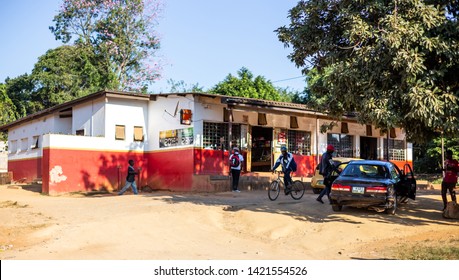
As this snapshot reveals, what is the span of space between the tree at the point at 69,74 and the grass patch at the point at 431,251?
31207mm

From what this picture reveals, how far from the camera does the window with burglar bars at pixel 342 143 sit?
1017 inches

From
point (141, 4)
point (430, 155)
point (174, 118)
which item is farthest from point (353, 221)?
point (141, 4)

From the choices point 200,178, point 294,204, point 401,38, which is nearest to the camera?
point 401,38

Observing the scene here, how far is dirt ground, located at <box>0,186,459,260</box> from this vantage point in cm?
931

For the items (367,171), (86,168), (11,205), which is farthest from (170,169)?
(367,171)

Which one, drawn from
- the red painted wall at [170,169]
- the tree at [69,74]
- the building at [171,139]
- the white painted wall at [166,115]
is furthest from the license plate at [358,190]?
the tree at [69,74]

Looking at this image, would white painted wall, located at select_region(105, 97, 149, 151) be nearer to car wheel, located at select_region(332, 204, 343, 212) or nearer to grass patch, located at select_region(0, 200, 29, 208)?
grass patch, located at select_region(0, 200, 29, 208)

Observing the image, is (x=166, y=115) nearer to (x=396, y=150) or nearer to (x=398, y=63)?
(x=398, y=63)

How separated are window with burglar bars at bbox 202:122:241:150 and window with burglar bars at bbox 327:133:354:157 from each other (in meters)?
5.95

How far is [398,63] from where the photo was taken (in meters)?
10.7

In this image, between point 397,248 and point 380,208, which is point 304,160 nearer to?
point 380,208

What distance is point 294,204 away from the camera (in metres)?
14.6

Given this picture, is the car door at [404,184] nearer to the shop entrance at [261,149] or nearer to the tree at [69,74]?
the shop entrance at [261,149]

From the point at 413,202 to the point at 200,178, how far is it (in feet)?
27.7
